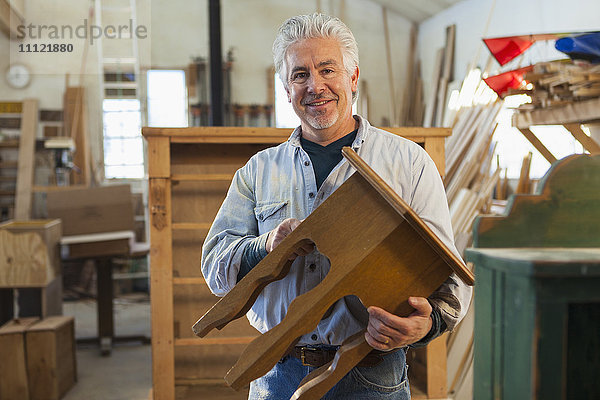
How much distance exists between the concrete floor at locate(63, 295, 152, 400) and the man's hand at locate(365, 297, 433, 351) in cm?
354

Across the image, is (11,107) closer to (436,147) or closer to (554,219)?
(436,147)

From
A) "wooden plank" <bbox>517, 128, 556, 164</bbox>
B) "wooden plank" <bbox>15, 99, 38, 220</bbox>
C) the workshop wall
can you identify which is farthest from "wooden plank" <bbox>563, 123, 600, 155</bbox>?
the workshop wall

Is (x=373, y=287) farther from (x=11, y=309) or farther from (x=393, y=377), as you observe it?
(x=11, y=309)

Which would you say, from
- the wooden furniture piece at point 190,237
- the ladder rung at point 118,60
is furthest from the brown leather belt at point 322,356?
the ladder rung at point 118,60

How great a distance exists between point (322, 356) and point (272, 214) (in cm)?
40

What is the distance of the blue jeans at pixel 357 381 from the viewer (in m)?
1.59

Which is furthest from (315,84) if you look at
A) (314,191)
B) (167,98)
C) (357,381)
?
(167,98)

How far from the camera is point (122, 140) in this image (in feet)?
28.2

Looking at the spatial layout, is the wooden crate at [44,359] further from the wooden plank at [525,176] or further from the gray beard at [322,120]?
the wooden plank at [525,176]

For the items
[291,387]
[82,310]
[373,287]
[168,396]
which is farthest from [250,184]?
[82,310]

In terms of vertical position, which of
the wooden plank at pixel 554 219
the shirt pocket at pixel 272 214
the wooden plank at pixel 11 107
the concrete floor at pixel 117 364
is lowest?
the concrete floor at pixel 117 364

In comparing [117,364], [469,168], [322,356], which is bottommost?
[117,364]

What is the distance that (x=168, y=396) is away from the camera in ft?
10.2

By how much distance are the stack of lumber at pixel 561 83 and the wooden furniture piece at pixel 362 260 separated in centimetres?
201
